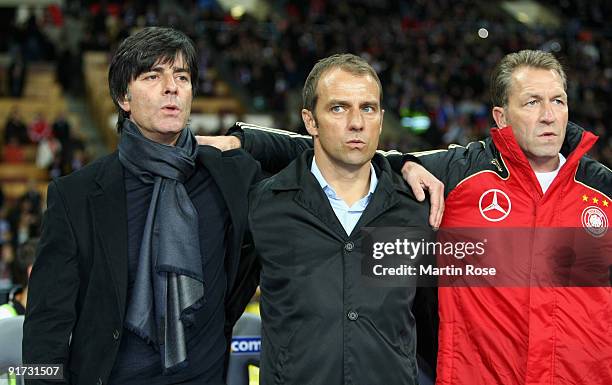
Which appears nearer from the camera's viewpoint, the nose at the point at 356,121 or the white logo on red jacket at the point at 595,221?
the nose at the point at 356,121

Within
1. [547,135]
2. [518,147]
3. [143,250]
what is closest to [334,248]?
[143,250]

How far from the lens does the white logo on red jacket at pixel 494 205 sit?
3.01 meters

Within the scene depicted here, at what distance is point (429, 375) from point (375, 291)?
69 centimetres

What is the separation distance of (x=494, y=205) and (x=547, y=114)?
0.37 metres

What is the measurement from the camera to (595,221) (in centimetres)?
302

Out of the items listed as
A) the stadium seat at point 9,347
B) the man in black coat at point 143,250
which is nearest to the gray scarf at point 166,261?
the man in black coat at point 143,250

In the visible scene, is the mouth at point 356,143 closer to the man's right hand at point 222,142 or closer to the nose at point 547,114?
the man's right hand at point 222,142

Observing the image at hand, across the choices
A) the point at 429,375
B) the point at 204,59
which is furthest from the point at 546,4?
the point at 429,375

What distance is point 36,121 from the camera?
580 inches

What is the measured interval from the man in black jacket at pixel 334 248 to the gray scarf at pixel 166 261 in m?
0.22

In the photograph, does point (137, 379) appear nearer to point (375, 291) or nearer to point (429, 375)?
point (375, 291)

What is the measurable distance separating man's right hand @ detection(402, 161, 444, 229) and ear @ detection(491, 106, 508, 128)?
39 centimetres

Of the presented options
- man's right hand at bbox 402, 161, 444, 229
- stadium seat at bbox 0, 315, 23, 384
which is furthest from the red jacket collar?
stadium seat at bbox 0, 315, 23, 384

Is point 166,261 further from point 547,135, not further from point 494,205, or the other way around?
point 547,135
